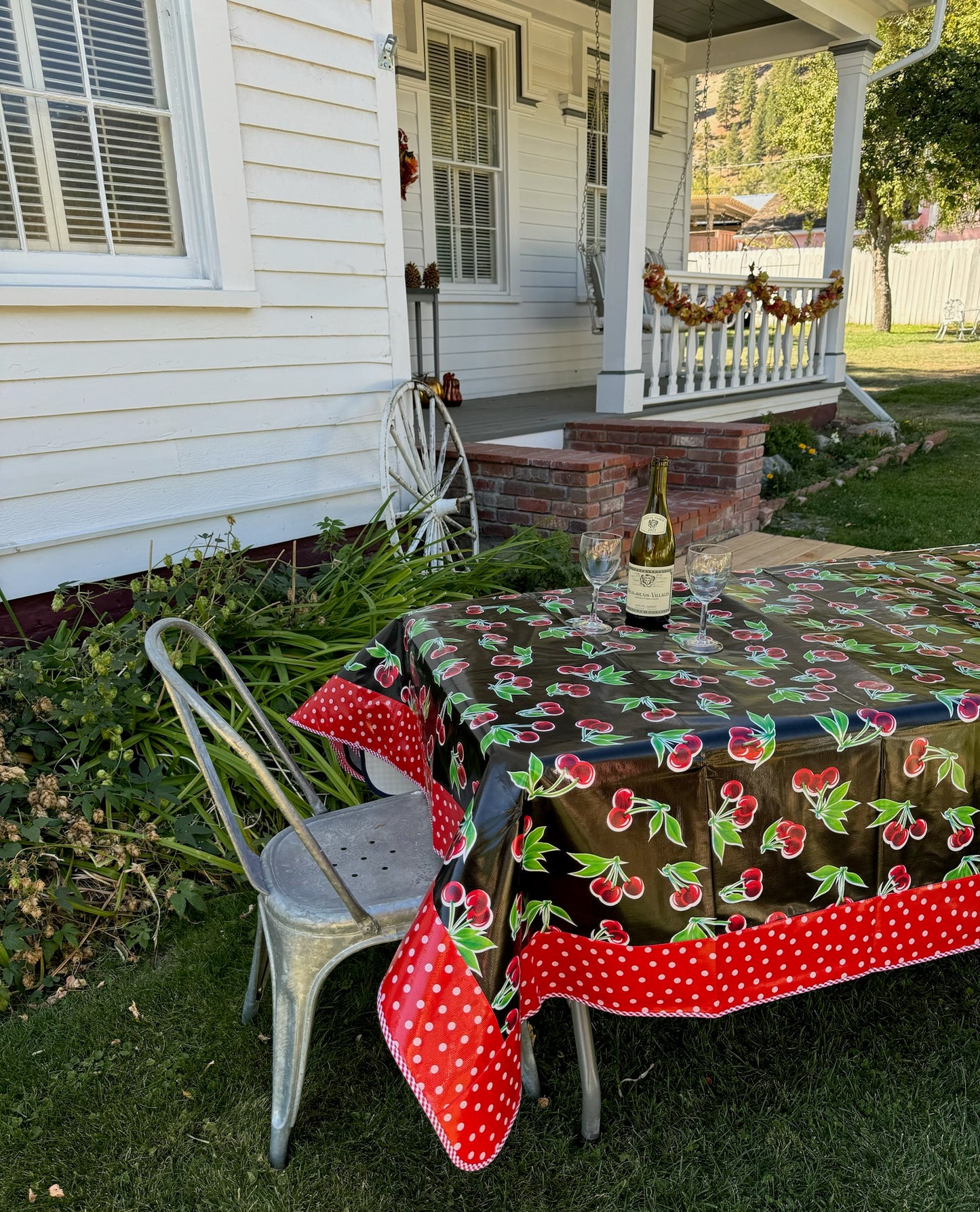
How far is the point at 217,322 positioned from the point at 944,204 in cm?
1542

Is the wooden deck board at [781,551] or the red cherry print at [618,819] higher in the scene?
the red cherry print at [618,819]

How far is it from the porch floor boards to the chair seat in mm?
2973

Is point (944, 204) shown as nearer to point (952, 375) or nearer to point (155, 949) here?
point (952, 375)

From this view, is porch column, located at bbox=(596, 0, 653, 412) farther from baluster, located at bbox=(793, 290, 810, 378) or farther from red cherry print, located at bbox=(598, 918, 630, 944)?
red cherry print, located at bbox=(598, 918, 630, 944)

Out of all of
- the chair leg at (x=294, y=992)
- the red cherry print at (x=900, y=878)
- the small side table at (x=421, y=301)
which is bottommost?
the chair leg at (x=294, y=992)

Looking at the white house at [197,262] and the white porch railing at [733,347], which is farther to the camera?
the white porch railing at [733,347]

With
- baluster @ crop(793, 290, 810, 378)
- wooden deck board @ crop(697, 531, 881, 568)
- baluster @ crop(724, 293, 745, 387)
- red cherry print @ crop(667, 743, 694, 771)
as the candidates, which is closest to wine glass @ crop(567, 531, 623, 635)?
red cherry print @ crop(667, 743, 694, 771)

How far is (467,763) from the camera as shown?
4.24ft

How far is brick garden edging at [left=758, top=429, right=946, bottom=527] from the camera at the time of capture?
522cm

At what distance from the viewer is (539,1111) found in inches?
62.9

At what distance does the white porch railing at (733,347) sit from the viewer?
553 centimetres

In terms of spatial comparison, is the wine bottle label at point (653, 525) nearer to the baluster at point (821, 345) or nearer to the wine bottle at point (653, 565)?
the wine bottle at point (653, 565)

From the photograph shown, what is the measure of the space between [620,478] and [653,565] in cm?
247

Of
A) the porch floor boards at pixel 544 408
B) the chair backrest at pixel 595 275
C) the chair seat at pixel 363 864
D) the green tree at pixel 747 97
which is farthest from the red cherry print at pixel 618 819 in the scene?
the green tree at pixel 747 97
